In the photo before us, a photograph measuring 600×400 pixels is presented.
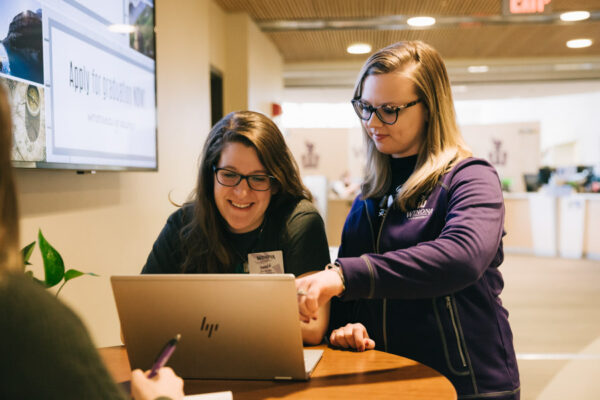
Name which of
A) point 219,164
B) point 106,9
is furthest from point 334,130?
point 219,164

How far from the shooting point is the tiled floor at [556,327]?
3.46m

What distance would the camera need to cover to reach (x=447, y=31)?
5949 mm

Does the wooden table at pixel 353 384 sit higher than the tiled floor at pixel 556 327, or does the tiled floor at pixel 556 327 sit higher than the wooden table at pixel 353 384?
the wooden table at pixel 353 384

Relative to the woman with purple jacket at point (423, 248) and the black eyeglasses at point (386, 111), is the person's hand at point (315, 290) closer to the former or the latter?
the woman with purple jacket at point (423, 248)

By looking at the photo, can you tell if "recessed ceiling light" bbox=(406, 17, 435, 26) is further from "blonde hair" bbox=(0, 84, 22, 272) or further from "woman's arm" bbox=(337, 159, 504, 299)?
"blonde hair" bbox=(0, 84, 22, 272)

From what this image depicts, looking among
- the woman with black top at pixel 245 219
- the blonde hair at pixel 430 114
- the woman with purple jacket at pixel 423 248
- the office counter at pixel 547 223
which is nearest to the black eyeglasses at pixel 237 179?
the woman with black top at pixel 245 219

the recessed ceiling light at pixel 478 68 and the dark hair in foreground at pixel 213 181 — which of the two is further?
the recessed ceiling light at pixel 478 68

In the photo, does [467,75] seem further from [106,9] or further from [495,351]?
[495,351]

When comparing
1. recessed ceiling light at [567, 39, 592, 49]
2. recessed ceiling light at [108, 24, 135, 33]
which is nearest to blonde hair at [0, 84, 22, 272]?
recessed ceiling light at [108, 24, 135, 33]

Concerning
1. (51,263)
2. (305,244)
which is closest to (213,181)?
(305,244)

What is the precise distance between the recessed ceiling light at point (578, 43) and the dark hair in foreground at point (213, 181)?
6.11m

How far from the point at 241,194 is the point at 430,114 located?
0.61 m

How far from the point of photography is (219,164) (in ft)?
5.64

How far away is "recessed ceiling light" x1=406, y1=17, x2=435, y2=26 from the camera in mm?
5438
